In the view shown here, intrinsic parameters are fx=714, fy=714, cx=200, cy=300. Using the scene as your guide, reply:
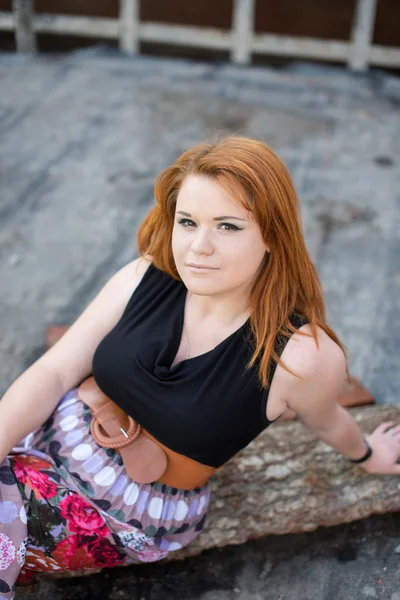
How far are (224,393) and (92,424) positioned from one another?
0.41 meters

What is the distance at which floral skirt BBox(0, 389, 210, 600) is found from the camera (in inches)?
72.1

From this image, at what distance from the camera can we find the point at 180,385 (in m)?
1.84

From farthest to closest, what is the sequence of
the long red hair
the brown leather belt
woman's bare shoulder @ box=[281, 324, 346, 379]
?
1. the brown leather belt
2. woman's bare shoulder @ box=[281, 324, 346, 379]
3. the long red hair

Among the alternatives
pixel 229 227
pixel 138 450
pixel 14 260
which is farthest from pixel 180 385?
pixel 14 260

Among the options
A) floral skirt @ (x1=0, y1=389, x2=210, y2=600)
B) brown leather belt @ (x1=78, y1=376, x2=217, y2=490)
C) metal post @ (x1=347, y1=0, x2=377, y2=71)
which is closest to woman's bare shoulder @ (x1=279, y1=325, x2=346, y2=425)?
brown leather belt @ (x1=78, y1=376, x2=217, y2=490)

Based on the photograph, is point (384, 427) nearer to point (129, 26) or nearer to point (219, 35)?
point (219, 35)

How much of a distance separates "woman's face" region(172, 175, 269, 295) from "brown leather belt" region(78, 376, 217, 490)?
456 millimetres

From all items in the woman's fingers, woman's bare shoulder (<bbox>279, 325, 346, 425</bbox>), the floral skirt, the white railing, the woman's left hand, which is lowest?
the woman's left hand

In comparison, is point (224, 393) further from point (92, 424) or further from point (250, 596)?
point (250, 596)

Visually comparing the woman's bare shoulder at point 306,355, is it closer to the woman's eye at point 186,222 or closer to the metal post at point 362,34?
the woman's eye at point 186,222

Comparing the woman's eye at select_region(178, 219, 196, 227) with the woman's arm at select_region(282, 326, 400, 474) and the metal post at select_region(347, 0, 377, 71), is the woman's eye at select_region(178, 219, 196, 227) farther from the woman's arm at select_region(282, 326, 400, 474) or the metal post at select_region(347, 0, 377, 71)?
the metal post at select_region(347, 0, 377, 71)

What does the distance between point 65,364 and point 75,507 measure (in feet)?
1.28

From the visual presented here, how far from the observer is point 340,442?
2113 mm

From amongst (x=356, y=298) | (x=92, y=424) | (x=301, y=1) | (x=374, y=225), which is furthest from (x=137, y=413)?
(x=301, y=1)
